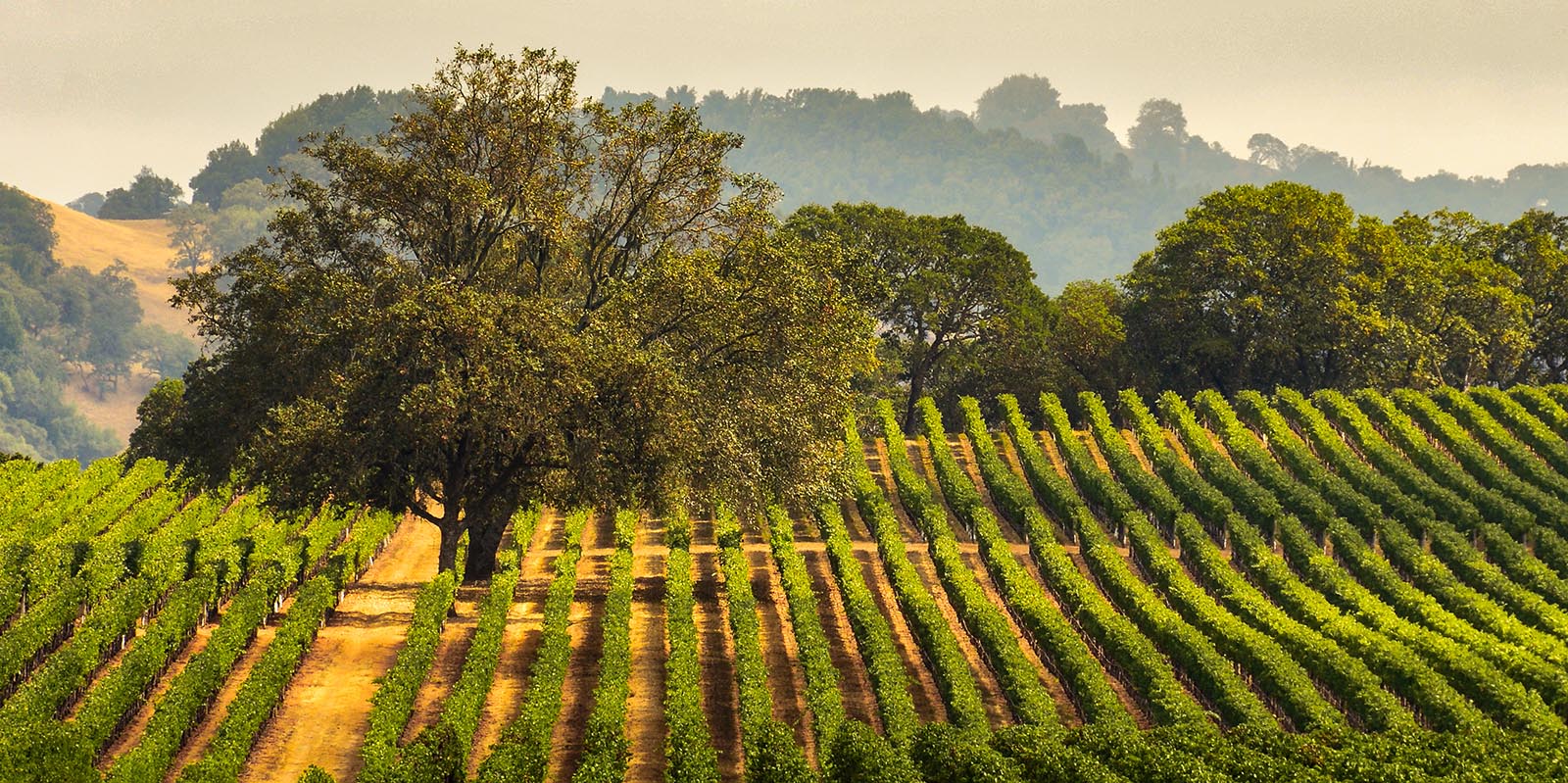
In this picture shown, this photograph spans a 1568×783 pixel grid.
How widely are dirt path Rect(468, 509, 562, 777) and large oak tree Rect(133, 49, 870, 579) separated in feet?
7.70

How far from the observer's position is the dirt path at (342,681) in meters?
30.6

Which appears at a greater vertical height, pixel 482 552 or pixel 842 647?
pixel 482 552

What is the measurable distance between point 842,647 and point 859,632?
2144mm

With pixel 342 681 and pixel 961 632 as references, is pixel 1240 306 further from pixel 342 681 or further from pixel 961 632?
pixel 342 681

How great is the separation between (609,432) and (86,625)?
14011mm

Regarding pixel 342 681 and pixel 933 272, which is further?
pixel 933 272

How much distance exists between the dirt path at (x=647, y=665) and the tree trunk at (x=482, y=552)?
4717mm

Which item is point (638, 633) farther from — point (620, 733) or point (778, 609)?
point (620, 733)

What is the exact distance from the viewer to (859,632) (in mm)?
37969

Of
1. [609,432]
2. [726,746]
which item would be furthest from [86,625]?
[726,746]

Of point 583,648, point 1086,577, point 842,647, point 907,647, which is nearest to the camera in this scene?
point 583,648

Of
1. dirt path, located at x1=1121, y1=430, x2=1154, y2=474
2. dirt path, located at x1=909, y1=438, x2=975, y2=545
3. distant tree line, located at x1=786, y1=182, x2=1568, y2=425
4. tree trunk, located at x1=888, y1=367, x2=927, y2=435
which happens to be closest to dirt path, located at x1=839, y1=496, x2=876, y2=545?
dirt path, located at x1=909, y1=438, x2=975, y2=545

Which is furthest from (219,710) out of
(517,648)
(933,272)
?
(933,272)

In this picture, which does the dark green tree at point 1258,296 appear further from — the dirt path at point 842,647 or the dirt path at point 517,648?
the dirt path at point 517,648
